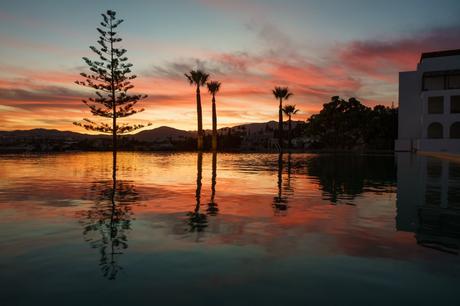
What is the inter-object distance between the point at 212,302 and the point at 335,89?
184ft

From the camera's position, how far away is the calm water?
121 inches

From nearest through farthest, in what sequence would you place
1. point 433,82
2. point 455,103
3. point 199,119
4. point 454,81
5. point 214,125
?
point 455,103 < point 454,81 < point 433,82 < point 199,119 < point 214,125

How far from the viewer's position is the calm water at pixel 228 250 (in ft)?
10.1

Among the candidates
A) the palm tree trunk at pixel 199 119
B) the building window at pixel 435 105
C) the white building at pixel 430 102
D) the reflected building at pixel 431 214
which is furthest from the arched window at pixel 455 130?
the reflected building at pixel 431 214

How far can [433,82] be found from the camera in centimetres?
4403

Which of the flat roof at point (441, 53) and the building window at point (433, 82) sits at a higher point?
the flat roof at point (441, 53)

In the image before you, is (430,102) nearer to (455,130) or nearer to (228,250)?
(455,130)

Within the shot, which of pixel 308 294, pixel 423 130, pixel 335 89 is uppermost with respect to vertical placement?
pixel 335 89

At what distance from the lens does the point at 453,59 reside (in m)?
41.4

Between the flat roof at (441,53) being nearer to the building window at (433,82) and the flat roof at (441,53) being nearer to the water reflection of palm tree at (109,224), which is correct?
the building window at (433,82)

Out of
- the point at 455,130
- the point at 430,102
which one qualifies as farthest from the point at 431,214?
Answer: the point at 430,102

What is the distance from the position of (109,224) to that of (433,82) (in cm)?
4680

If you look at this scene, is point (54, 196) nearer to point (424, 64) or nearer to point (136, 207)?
point (136, 207)

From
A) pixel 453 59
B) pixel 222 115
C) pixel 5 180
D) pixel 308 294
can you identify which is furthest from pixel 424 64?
pixel 308 294
